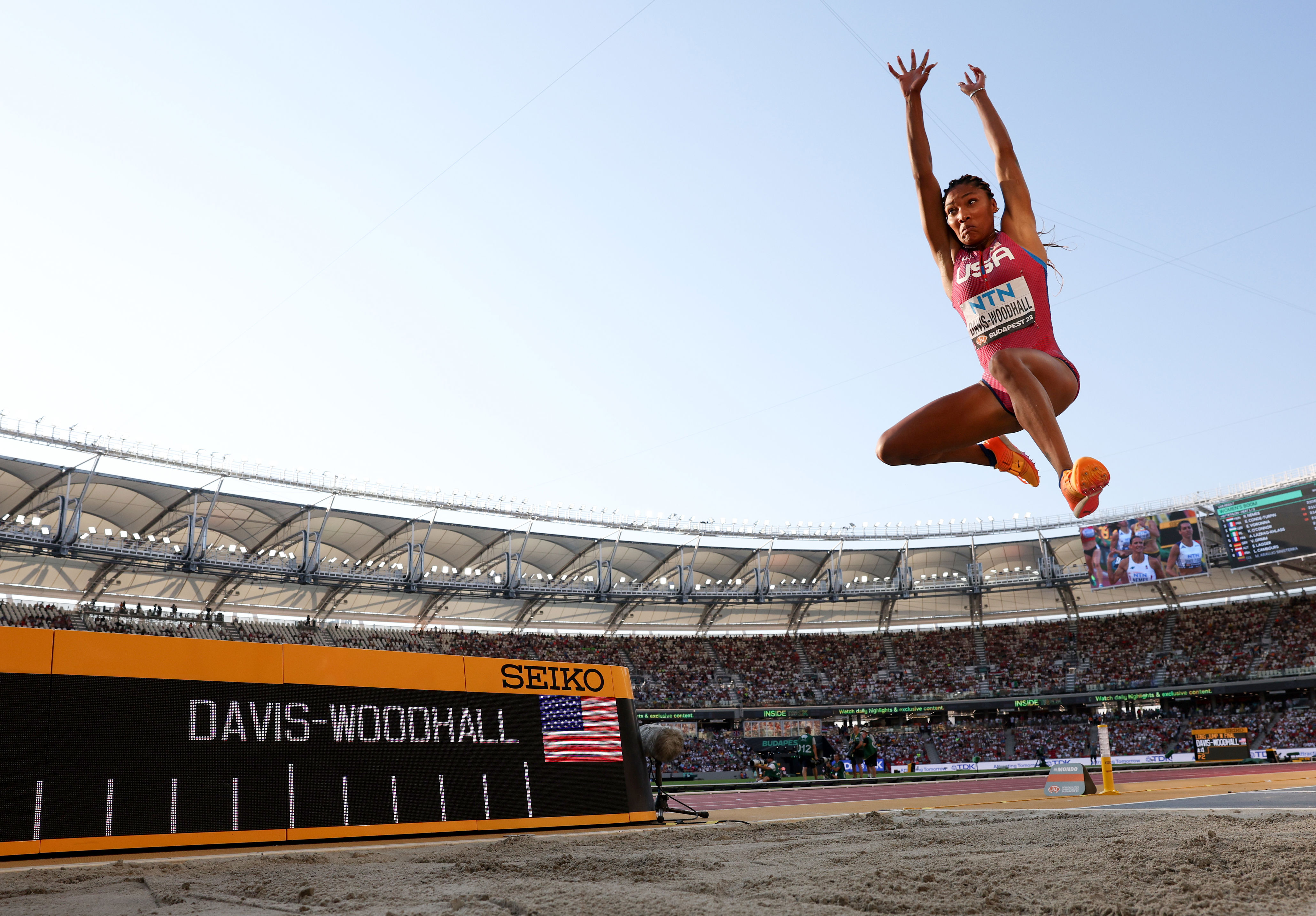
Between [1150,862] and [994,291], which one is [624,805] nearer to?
[1150,862]

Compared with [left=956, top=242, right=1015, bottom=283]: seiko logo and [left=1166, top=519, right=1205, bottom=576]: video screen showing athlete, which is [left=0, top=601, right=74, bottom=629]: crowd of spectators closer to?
[left=956, top=242, right=1015, bottom=283]: seiko logo

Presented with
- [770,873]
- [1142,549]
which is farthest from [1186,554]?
[770,873]

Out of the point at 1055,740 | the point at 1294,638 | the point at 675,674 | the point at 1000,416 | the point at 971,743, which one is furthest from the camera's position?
the point at 675,674

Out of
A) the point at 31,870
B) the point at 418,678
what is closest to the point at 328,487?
the point at 418,678

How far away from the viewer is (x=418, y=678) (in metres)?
10.9

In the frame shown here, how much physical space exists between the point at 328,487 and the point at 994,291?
122 ft

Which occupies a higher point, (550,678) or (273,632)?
(273,632)

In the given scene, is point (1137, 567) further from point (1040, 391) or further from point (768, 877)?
point (1040, 391)

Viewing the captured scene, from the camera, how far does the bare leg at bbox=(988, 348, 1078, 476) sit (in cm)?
457

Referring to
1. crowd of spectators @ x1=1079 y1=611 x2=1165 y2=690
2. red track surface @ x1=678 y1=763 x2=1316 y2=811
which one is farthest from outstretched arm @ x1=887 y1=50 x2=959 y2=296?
crowd of spectators @ x1=1079 y1=611 x2=1165 y2=690

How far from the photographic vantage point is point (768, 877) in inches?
249

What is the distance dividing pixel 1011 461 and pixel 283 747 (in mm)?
7782

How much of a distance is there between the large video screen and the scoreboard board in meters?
1.42

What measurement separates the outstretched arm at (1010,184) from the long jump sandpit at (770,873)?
11.2 ft
